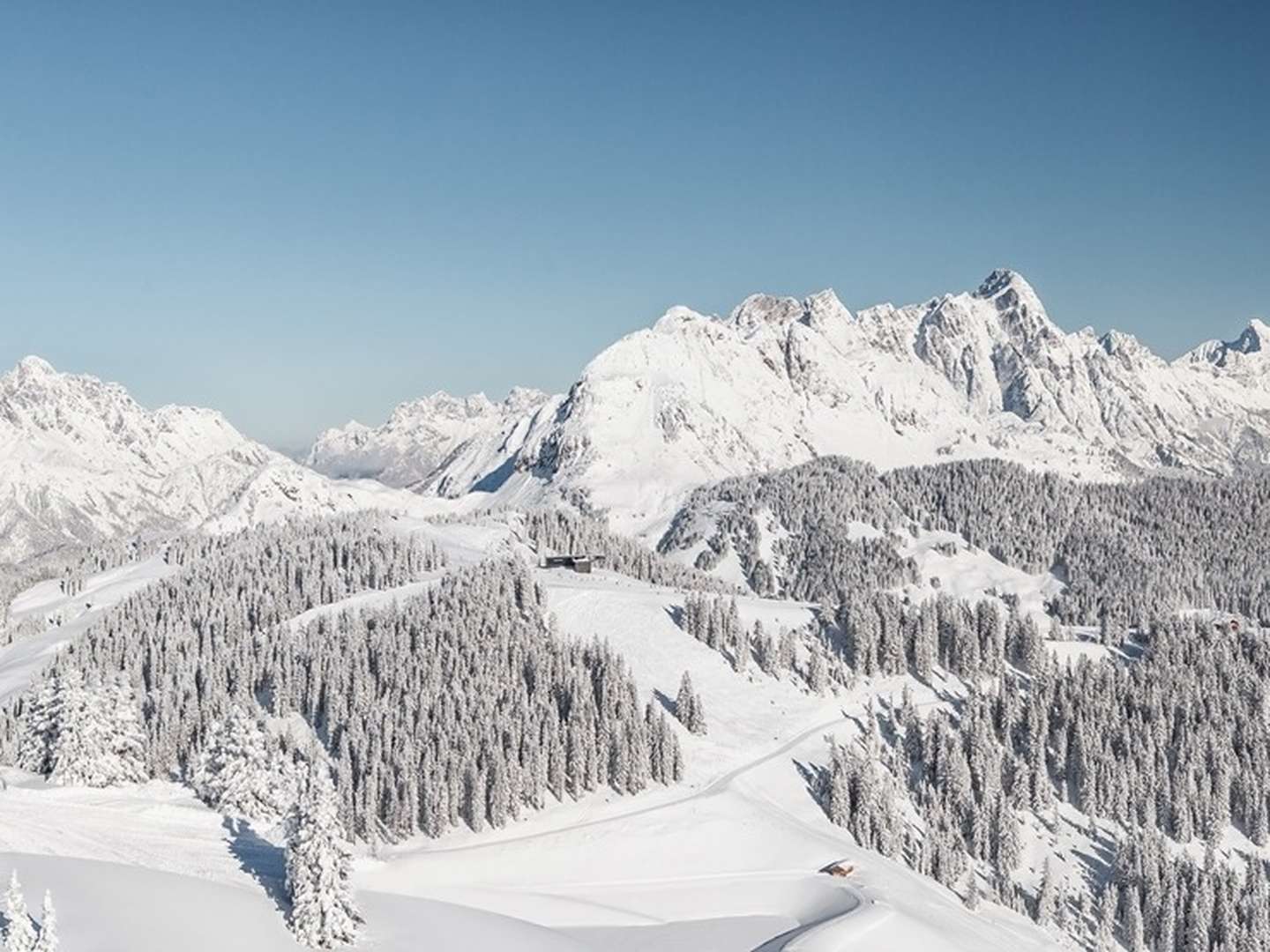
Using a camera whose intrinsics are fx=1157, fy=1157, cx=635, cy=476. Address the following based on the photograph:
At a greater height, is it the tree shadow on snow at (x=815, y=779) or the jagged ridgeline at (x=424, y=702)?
the jagged ridgeline at (x=424, y=702)

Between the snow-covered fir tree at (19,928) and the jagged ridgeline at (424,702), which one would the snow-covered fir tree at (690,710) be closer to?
the jagged ridgeline at (424,702)

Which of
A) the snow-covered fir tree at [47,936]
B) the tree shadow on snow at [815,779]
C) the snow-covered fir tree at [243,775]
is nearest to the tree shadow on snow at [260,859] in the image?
the snow-covered fir tree at [243,775]

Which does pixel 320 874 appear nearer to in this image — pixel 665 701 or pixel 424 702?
pixel 424 702

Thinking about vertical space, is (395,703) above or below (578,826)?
above

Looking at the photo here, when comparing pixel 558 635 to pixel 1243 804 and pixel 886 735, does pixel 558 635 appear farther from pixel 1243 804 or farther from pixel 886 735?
pixel 1243 804

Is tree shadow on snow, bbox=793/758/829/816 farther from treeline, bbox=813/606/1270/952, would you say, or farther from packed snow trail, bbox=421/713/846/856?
packed snow trail, bbox=421/713/846/856

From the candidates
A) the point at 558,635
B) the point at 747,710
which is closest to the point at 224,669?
the point at 558,635

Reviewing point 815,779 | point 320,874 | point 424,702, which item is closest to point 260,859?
point 320,874
